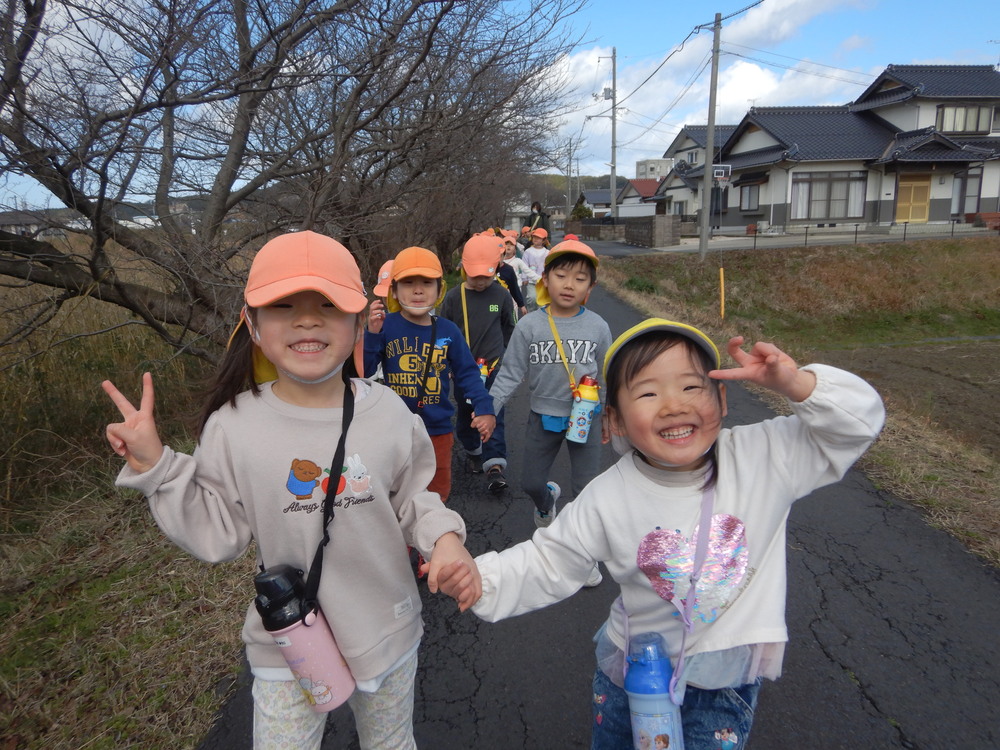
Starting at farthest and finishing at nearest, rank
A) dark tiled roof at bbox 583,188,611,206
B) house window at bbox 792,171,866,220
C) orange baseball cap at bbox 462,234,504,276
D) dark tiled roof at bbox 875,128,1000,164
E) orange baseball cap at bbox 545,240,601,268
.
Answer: dark tiled roof at bbox 583,188,611,206, house window at bbox 792,171,866,220, dark tiled roof at bbox 875,128,1000,164, orange baseball cap at bbox 462,234,504,276, orange baseball cap at bbox 545,240,601,268

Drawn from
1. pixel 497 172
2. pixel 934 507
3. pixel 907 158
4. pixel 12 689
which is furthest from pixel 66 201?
pixel 907 158

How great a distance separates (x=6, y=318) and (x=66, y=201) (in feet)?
3.58

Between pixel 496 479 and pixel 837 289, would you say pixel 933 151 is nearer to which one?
pixel 837 289

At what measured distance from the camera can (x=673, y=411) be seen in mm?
1589

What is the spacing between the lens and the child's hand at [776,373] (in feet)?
4.83

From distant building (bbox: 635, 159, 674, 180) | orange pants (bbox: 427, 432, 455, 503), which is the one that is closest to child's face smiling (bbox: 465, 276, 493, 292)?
orange pants (bbox: 427, 432, 455, 503)

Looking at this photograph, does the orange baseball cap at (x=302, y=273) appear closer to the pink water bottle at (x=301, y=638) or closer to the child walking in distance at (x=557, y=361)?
the pink water bottle at (x=301, y=638)

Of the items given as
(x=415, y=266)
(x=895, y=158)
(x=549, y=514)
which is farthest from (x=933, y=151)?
(x=415, y=266)

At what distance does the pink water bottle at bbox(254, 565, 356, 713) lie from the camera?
1.56 meters

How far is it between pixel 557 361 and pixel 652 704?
7.41 feet

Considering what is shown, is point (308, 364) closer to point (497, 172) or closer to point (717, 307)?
point (497, 172)

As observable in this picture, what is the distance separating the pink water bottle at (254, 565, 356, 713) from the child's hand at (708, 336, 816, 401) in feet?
3.92

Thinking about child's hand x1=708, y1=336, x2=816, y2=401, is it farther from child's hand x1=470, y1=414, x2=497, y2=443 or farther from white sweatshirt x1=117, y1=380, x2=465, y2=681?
child's hand x1=470, y1=414, x2=497, y2=443

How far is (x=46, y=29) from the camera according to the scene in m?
3.59
